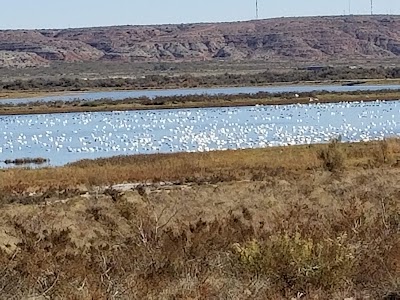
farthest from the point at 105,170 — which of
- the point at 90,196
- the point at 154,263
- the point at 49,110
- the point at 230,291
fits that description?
the point at 49,110

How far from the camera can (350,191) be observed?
67.2 feet

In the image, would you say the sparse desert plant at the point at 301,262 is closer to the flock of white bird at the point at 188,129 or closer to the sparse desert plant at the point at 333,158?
the sparse desert plant at the point at 333,158

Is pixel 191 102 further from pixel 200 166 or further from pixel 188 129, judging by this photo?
pixel 200 166

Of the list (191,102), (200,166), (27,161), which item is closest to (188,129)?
(27,161)

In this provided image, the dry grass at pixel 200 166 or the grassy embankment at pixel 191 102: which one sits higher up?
the dry grass at pixel 200 166

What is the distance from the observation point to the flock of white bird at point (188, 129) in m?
41.8

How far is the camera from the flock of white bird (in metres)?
41.8

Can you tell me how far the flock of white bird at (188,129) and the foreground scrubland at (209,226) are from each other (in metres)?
8.76

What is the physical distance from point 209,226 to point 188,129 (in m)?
36.5

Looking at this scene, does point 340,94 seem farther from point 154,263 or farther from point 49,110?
point 154,263

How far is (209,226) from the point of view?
606 inches

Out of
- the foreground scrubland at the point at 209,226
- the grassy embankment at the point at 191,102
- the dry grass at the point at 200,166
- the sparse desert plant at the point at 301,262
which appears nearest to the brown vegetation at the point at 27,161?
the dry grass at the point at 200,166

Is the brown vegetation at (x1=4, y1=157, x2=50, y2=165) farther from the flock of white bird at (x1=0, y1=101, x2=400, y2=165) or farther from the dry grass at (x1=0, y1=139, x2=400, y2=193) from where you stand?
the dry grass at (x1=0, y1=139, x2=400, y2=193)

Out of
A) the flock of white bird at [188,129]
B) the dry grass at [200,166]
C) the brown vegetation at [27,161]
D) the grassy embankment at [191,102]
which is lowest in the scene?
the grassy embankment at [191,102]
